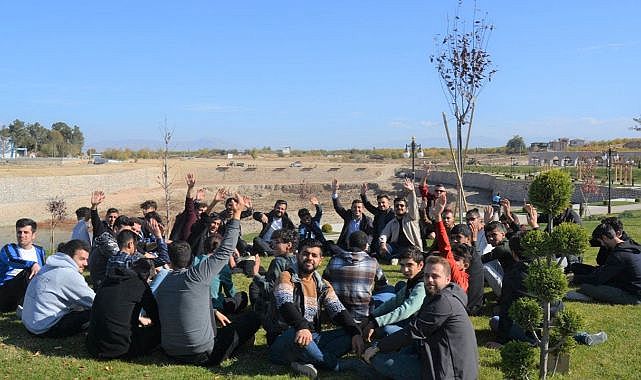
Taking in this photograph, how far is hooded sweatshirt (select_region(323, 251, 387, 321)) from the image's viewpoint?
653 cm

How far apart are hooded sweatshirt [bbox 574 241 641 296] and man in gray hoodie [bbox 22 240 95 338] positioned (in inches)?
271

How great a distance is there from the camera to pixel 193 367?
622 cm

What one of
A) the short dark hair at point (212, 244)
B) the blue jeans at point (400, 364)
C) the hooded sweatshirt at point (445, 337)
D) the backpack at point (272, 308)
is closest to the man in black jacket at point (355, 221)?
the short dark hair at point (212, 244)

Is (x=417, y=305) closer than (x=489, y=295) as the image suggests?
Yes

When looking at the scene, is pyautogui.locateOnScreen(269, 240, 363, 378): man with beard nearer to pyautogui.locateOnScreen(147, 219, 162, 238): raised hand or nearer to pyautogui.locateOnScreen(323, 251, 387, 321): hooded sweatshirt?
pyautogui.locateOnScreen(323, 251, 387, 321): hooded sweatshirt

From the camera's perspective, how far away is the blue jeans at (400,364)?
5.41m

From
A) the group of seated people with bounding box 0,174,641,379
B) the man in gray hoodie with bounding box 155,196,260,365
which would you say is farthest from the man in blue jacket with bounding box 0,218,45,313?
the man in gray hoodie with bounding box 155,196,260,365

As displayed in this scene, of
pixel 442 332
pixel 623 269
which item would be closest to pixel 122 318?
pixel 442 332

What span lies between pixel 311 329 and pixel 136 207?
45.0m

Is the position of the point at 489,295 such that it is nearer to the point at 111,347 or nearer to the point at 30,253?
the point at 111,347

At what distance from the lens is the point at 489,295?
369 inches

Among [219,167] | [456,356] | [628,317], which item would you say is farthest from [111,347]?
[219,167]

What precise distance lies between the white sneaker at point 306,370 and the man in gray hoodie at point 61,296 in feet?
8.54

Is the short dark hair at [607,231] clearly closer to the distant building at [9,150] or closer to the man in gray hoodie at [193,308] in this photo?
the man in gray hoodie at [193,308]
